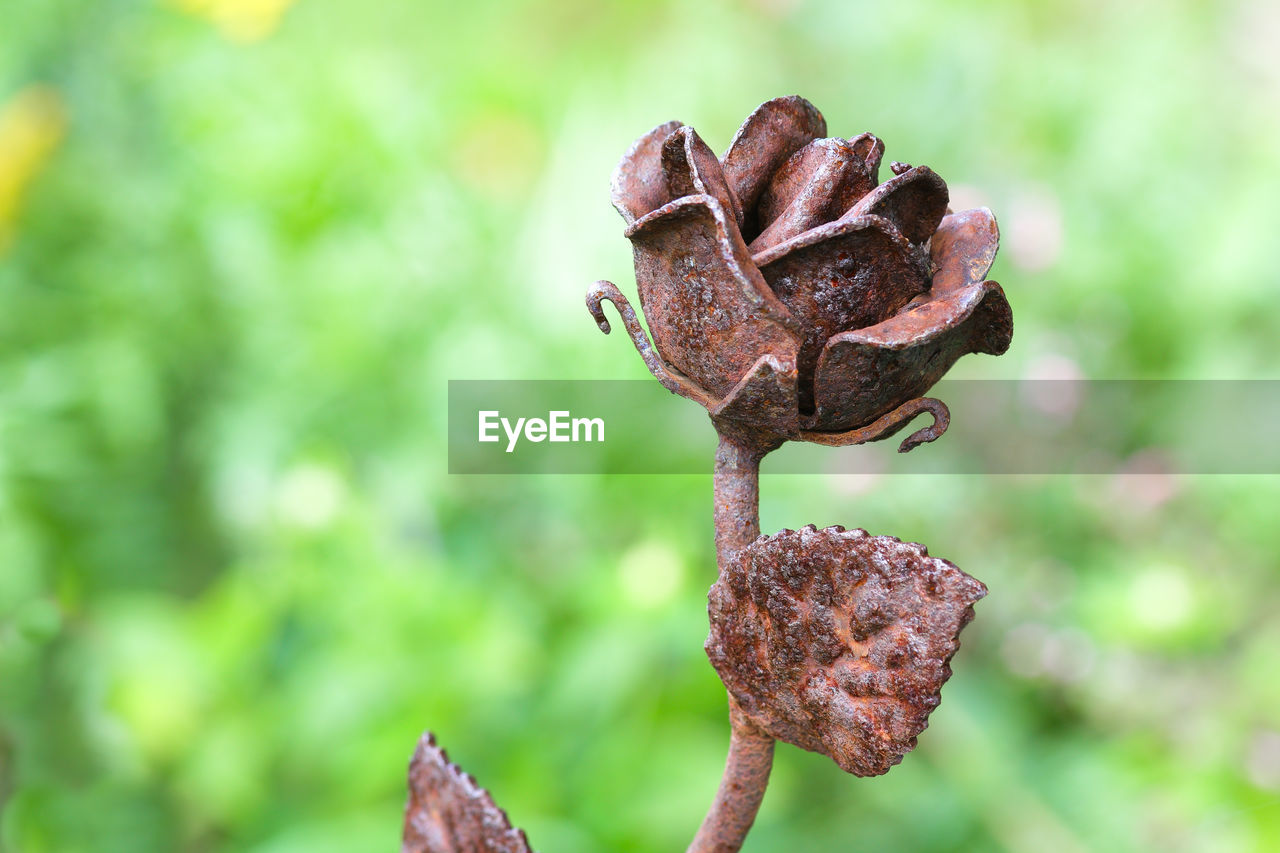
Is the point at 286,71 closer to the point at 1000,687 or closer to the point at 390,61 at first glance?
the point at 390,61

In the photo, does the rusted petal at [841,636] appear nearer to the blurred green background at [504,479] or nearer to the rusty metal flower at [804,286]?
the rusty metal flower at [804,286]

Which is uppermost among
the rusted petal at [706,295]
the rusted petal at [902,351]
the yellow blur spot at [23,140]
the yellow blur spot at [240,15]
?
the yellow blur spot at [240,15]

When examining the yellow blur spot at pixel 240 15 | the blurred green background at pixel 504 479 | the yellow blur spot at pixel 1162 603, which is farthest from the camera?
the yellow blur spot at pixel 240 15

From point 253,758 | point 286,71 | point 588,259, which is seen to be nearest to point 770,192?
point 253,758

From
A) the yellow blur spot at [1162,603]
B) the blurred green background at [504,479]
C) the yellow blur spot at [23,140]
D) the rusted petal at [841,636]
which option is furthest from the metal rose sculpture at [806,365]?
the yellow blur spot at [23,140]

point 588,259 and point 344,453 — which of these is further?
point 588,259

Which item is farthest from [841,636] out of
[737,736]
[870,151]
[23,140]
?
[23,140]
